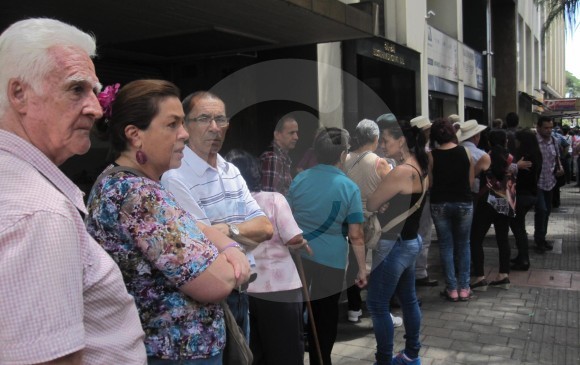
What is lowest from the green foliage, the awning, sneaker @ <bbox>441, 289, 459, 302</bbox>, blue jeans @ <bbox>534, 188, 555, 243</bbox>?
sneaker @ <bbox>441, 289, 459, 302</bbox>

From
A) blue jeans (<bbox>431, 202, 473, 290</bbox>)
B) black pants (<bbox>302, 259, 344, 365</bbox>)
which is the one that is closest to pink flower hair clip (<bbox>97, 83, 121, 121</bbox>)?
black pants (<bbox>302, 259, 344, 365</bbox>)

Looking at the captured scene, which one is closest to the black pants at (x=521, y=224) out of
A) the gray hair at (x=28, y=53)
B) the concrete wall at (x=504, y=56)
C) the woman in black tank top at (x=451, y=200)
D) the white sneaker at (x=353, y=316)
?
the woman in black tank top at (x=451, y=200)

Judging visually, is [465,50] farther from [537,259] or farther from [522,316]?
[522,316]

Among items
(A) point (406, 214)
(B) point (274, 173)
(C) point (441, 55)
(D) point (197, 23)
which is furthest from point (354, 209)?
(C) point (441, 55)

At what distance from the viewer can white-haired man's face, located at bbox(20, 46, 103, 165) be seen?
1148 mm

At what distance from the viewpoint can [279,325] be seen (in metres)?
2.95

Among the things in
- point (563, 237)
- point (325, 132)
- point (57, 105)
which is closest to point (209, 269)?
point (57, 105)

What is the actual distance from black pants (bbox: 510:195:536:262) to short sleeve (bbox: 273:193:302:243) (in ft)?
14.7

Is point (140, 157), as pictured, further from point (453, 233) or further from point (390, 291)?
point (453, 233)

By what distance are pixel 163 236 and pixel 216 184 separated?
1003 millimetres

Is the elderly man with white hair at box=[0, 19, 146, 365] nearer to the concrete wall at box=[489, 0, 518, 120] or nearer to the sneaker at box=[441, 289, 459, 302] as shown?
the sneaker at box=[441, 289, 459, 302]

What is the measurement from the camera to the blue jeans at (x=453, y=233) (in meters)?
5.16

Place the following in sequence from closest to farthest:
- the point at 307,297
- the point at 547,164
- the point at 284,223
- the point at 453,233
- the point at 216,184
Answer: the point at 216,184 → the point at 284,223 → the point at 307,297 → the point at 453,233 → the point at 547,164

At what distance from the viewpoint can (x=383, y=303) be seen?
11.9 ft
